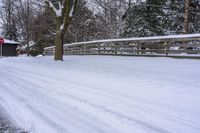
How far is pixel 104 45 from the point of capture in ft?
89.7

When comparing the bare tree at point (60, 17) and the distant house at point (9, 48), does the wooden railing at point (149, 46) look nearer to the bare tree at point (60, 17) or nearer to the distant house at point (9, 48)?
the bare tree at point (60, 17)

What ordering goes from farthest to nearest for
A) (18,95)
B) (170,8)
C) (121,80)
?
(170,8) < (121,80) < (18,95)

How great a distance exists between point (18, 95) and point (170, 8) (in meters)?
26.8

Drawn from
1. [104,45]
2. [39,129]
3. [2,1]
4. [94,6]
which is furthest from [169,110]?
[2,1]

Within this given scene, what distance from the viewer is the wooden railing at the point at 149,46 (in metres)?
18.6

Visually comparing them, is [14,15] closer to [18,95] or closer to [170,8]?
[170,8]

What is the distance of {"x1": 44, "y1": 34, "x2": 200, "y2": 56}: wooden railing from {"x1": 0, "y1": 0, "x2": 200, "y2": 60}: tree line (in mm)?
3254

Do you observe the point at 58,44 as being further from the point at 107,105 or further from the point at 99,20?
the point at 99,20

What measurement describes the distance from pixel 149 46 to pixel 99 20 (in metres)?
27.8

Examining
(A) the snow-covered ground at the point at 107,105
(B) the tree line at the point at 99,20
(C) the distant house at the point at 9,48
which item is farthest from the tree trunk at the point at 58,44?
(C) the distant house at the point at 9,48

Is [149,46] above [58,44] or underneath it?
underneath

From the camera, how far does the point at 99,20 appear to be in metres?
48.9

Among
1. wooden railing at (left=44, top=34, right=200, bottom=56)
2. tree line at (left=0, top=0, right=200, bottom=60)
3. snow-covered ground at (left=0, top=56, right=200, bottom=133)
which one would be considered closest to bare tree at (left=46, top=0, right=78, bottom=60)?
tree line at (left=0, top=0, right=200, bottom=60)

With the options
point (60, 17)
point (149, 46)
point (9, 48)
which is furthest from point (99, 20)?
point (149, 46)
